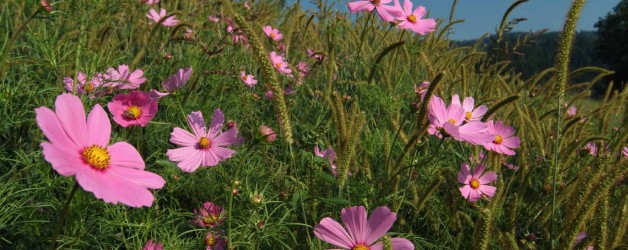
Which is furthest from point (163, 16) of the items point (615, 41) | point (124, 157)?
point (615, 41)

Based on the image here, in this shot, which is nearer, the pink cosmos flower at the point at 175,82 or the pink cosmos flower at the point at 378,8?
the pink cosmos flower at the point at 175,82

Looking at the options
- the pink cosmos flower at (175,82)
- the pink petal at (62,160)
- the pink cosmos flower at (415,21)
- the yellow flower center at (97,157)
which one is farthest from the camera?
the pink cosmos flower at (415,21)

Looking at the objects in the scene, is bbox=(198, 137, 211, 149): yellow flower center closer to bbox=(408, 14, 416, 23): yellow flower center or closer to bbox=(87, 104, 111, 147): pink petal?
bbox=(87, 104, 111, 147): pink petal

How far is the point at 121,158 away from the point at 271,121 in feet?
4.08

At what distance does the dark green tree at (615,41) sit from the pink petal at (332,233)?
110ft

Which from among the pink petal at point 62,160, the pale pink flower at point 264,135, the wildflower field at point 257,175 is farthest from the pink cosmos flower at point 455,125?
the pink petal at point 62,160

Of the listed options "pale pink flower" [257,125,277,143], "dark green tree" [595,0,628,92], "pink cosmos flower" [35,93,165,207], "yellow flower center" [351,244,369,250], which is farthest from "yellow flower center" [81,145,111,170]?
"dark green tree" [595,0,628,92]

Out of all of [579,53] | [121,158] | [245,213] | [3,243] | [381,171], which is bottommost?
[3,243]

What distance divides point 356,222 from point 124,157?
1.53 feet

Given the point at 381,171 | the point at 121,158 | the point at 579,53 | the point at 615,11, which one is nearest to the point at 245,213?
the point at 381,171

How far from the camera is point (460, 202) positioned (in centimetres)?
169

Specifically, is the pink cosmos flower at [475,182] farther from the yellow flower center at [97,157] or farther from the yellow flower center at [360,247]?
the yellow flower center at [97,157]

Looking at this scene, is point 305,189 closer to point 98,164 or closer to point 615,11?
point 98,164

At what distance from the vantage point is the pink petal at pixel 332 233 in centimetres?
98
